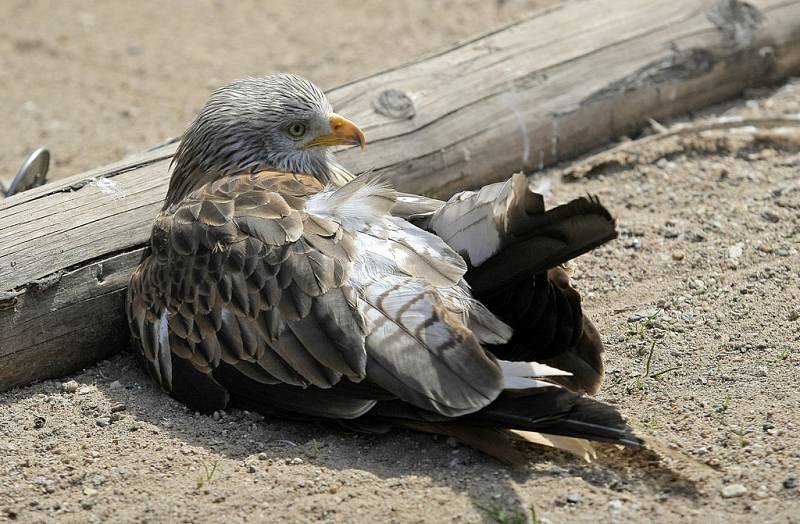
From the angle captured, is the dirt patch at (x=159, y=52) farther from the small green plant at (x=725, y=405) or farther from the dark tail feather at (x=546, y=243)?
the small green plant at (x=725, y=405)

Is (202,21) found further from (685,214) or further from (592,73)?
(685,214)

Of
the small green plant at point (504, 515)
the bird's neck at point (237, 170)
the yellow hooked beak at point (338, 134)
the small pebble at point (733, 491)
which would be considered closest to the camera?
the small green plant at point (504, 515)

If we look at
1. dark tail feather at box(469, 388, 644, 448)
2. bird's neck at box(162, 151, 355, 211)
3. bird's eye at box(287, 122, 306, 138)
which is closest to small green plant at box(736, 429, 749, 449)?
dark tail feather at box(469, 388, 644, 448)

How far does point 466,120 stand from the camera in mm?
6508

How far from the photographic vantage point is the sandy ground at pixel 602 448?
3.94 metres

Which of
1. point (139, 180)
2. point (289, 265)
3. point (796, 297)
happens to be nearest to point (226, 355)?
point (289, 265)

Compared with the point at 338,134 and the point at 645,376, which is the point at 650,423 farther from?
the point at 338,134

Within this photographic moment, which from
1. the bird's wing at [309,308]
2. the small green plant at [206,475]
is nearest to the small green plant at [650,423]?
the bird's wing at [309,308]

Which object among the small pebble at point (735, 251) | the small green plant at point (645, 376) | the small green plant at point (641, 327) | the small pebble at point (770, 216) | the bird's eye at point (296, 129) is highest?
the bird's eye at point (296, 129)

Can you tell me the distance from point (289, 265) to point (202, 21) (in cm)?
635

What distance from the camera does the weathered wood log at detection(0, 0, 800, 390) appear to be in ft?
16.6

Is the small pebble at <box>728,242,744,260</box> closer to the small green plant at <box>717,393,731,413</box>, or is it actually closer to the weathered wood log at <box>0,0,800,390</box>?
the small green plant at <box>717,393,731,413</box>

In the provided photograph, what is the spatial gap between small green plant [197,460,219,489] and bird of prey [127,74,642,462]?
1.38 ft

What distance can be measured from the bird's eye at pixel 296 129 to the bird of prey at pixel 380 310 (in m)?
0.49
